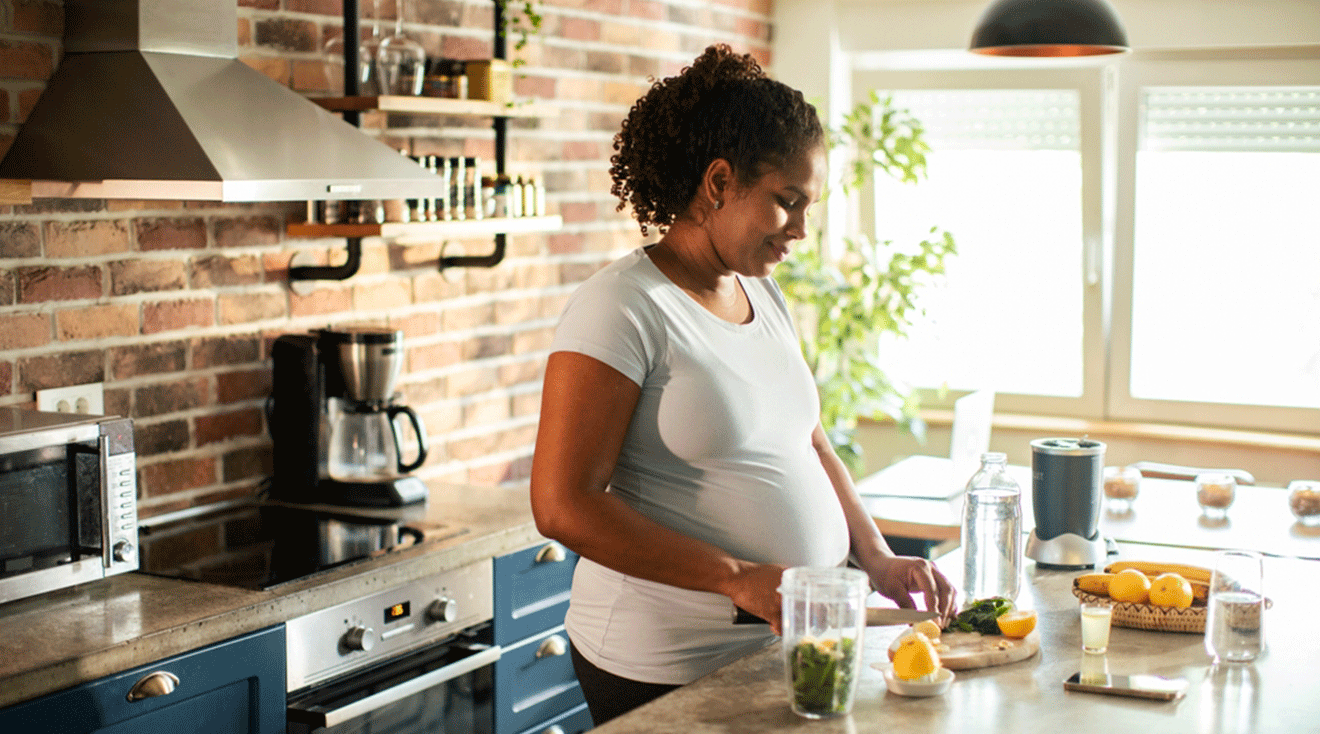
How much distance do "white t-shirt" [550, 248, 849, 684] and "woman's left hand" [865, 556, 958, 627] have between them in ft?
0.41

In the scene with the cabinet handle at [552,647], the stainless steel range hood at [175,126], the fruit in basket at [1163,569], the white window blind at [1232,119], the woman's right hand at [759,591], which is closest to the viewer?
the woman's right hand at [759,591]

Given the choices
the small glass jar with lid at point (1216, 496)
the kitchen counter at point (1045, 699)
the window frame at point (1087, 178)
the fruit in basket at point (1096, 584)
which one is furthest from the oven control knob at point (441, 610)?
the window frame at point (1087, 178)

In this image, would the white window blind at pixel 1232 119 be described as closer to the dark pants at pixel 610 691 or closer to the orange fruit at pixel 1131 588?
the orange fruit at pixel 1131 588

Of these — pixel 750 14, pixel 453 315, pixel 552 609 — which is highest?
pixel 750 14

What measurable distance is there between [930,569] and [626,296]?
0.54m

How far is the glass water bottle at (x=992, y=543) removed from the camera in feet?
6.40

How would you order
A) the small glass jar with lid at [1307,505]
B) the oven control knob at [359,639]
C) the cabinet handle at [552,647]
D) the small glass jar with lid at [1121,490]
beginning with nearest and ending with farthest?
1. the oven control knob at [359,639]
2. the cabinet handle at [552,647]
3. the small glass jar with lid at [1307,505]
4. the small glass jar with lid at [1121,490]

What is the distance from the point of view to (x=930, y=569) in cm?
179

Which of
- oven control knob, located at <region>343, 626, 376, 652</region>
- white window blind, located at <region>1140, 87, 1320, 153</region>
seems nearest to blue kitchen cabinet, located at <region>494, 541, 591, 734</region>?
oven control knob, located at <region>343, 626, 376, 652</region>

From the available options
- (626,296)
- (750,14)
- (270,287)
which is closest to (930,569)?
(626,296)

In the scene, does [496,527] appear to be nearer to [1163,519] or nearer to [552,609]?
[552,609]

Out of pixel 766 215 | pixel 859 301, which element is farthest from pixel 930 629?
pixel 859 301

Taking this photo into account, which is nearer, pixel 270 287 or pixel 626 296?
pixel 626 296

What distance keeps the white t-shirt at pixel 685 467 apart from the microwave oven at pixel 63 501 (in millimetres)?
819
